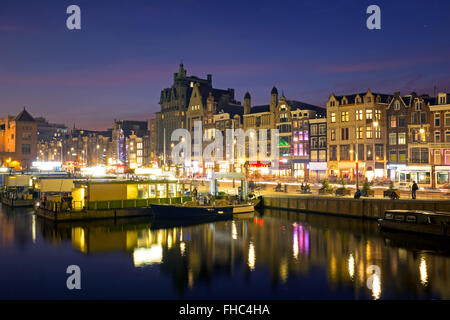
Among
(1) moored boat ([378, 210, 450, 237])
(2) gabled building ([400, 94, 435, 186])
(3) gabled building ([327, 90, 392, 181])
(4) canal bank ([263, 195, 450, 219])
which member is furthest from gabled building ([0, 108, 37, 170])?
(1) moored boat ([378, 210, 450, 237])

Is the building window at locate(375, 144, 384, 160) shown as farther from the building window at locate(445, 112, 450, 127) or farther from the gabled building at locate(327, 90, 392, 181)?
the building window at locate(445, 112, 450, 127)

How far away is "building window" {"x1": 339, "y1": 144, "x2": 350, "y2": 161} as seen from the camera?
277ft

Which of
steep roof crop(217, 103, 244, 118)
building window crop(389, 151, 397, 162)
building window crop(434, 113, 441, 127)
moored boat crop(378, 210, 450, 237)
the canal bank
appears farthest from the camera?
steep roof crop(217, 103, 244, 118)

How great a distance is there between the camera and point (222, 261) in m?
31.8

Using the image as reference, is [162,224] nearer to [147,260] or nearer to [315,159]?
[147,260]

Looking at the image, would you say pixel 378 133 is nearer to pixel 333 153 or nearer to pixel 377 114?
pixel 377 114

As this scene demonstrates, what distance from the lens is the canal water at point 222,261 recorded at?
24.8 meters

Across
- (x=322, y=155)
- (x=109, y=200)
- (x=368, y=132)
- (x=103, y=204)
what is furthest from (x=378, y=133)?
(x=103, y=204)

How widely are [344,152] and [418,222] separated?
155ft

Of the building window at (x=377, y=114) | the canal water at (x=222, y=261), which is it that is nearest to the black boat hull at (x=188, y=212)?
the canal water at (x=222, y=261)

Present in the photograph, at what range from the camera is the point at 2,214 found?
187 ft

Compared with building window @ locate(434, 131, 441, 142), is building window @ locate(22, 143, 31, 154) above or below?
above

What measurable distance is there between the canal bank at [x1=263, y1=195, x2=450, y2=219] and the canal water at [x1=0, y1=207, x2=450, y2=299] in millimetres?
2466
